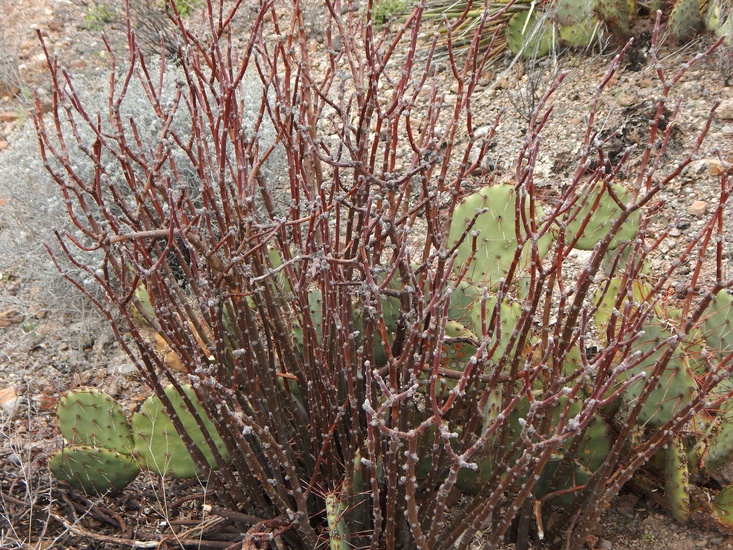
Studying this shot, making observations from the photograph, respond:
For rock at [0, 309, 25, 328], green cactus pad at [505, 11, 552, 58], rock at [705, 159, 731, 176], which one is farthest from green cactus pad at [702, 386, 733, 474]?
rock at [0, 309, 25, 328]

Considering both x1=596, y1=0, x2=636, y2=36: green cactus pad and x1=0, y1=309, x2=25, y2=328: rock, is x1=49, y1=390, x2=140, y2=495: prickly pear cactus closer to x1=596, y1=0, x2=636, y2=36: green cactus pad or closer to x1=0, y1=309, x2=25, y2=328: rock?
x1=0, y1=309, x2=25, y2=328: rock

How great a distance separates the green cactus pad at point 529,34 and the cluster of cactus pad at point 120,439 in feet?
10.1

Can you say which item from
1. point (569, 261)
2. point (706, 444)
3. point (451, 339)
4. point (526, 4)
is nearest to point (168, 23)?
point (526, 4)

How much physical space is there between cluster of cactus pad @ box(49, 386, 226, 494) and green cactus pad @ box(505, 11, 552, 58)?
3.08 m

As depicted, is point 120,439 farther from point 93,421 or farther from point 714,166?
point 714,166

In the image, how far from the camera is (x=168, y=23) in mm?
6020

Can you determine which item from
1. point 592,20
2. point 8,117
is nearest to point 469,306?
point 592,20

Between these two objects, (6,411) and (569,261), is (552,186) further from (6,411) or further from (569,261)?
(6,411)

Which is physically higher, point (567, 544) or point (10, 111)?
point (10, 111)

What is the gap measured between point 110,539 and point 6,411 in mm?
1224

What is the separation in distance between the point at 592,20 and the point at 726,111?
1.01 m

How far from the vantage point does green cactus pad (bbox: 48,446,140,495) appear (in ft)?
6.86

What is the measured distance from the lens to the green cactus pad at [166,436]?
2170 millimetres

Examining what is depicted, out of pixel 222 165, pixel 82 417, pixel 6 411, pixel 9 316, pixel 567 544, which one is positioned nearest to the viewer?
pixel 222 165
